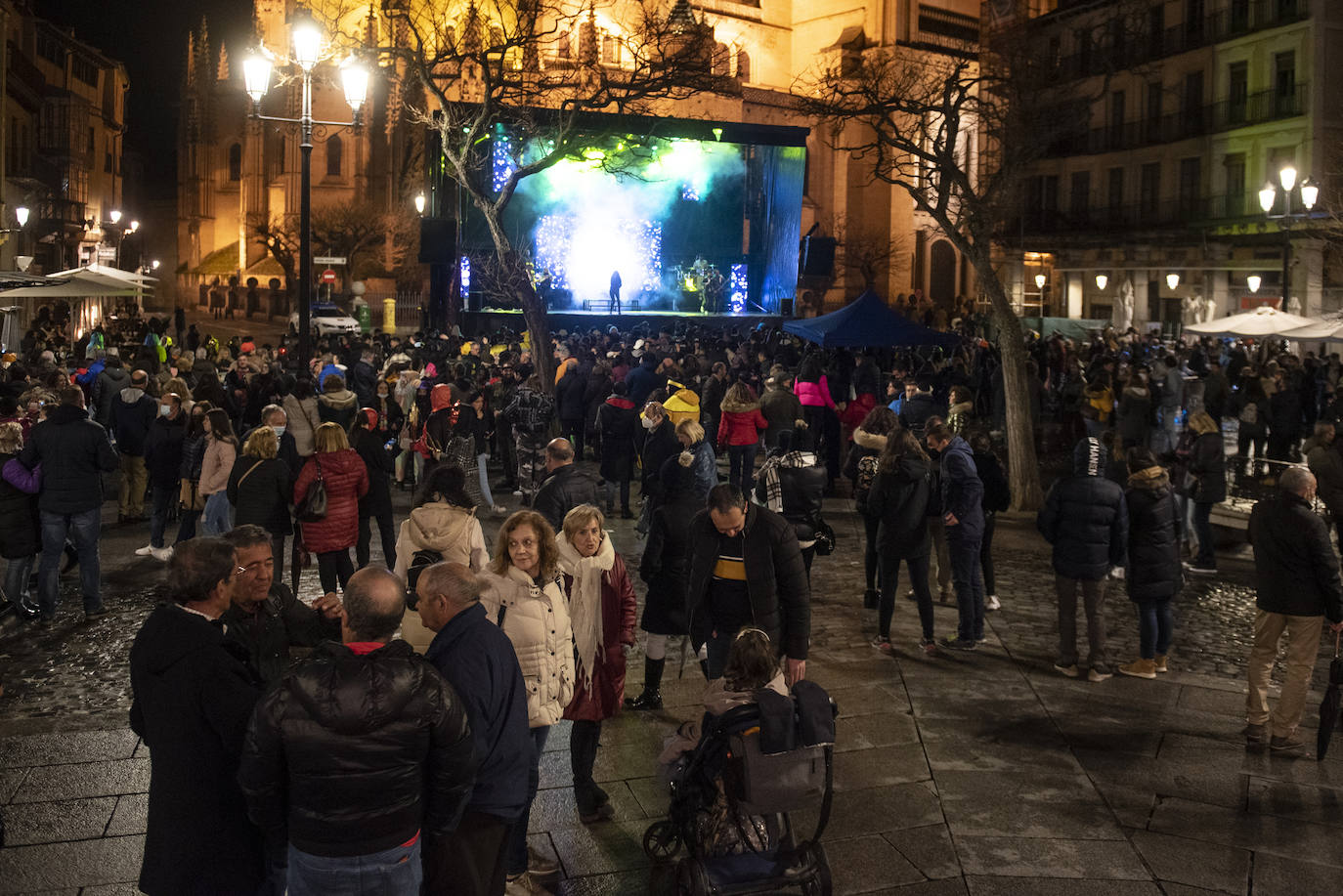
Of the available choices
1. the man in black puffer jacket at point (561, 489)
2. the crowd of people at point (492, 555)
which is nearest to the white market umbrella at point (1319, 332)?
the crowd of people at point (492, 555)

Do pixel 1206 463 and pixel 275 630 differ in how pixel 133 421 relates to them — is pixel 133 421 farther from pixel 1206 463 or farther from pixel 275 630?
pixel 1206 463

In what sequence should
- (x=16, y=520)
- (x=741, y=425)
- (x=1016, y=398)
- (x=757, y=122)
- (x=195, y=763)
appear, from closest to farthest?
(x=195, y=763), (x=16, y=520), (x=741, y=425), (x=1016, y=398), (x=757, y=122)

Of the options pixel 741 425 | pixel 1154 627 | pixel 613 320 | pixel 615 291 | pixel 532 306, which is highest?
pixel 615 291

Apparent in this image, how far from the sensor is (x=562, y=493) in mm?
7344

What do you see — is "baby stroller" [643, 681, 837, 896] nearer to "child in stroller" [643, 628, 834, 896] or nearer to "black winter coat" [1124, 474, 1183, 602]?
"child in stroller" [643, 628, 834, 896]

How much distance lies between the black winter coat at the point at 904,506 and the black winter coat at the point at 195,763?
205 inches

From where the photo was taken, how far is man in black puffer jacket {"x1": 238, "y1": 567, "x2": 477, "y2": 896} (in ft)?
10.3

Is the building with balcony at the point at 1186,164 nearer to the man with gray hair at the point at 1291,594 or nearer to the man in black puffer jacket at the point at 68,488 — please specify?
the man with gray hair at the point at 1291,594

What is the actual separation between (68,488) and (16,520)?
1.26ft

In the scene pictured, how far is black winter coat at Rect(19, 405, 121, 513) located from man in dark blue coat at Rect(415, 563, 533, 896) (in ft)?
17.9

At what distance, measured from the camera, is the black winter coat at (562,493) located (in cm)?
729

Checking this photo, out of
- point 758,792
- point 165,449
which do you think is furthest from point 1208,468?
point 165,449

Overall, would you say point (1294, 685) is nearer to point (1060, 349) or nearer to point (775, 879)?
point (775, 879)

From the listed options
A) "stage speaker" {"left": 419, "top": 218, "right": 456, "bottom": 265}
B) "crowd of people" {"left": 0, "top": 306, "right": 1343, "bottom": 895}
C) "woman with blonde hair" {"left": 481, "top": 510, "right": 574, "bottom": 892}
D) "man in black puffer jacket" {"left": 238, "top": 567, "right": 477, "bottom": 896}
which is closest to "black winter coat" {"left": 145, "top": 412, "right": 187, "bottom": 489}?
"crowd of people" {"left": 0, "top": 306, "right": 1343, "bottom": 895}
